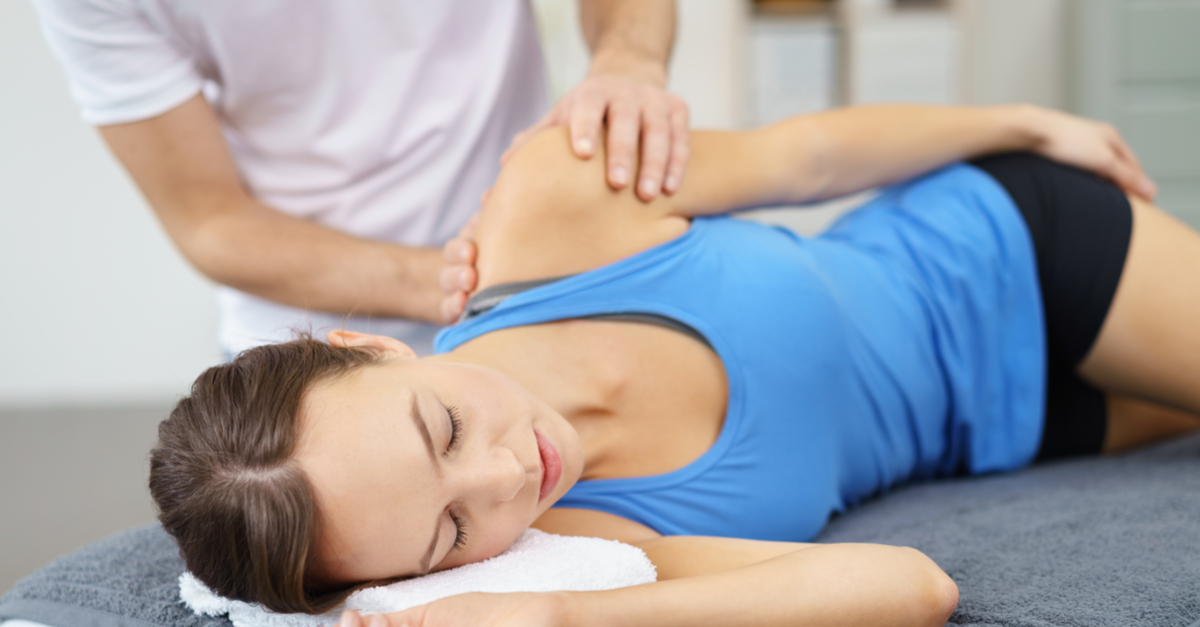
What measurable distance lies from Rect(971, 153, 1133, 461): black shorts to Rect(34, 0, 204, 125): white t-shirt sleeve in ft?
4.17

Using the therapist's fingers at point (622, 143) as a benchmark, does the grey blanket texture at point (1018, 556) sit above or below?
Answer: below

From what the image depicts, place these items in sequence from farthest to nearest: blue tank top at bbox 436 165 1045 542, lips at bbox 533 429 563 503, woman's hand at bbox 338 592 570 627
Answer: blue tank top at bbox 436 165 1045 542, lips at bbox 533 429 563 503, woman's hand at bbox 338 592 570 627

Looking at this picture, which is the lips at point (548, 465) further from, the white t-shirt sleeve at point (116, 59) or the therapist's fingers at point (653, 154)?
the white t-shirt sleeve at point (116, 59)

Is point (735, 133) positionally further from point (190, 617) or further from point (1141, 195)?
point (190, 617)

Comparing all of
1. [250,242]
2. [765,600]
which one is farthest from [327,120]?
[765,600]

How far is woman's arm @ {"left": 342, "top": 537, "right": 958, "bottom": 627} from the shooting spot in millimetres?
665

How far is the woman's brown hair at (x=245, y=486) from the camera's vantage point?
29.0 inches

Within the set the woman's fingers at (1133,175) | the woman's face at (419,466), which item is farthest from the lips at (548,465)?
the woman's fingers at (1133,175)

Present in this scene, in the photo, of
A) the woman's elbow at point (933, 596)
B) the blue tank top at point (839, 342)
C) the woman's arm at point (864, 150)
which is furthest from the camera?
the woman's arm at point (864, 150)

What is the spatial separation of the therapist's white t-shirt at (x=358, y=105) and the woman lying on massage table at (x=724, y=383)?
1.48 feet

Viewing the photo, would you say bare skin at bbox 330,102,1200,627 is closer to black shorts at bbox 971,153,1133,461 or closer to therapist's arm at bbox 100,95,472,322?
black shorts at bbox 971,153,1133,461

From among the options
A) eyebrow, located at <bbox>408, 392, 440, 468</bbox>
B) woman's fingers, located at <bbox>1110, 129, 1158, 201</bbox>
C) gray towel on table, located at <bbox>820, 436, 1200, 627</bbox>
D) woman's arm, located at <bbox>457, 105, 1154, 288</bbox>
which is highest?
woman's arm, located at <bbox>457, 105, 1154, 288</bbox>

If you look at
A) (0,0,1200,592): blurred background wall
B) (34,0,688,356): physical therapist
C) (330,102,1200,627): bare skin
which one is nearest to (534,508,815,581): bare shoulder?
(330,102,1200,627): bare skin

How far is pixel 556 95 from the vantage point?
405 centimetres
